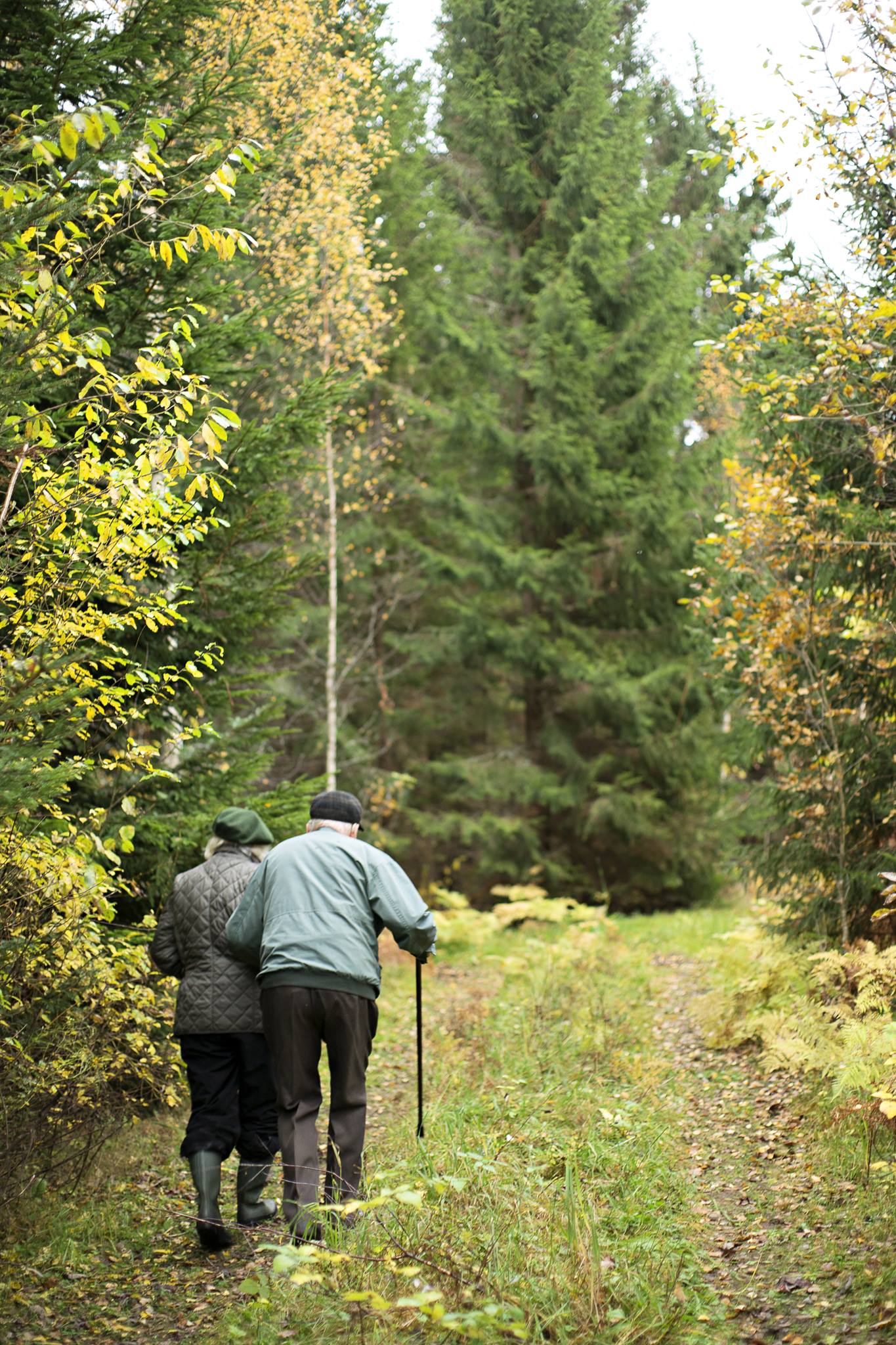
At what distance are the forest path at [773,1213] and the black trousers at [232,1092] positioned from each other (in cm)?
209

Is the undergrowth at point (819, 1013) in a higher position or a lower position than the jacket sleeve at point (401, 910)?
lower

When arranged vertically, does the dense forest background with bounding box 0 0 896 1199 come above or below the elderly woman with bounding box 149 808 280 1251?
above

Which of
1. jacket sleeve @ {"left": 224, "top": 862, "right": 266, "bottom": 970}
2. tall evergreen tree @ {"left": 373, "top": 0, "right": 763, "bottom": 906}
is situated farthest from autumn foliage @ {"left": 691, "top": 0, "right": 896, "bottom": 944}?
tall evergreen tree @ {"left": 373, "top": 0, "right": 763, "bottom": 906}

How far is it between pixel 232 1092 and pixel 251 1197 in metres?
0.48

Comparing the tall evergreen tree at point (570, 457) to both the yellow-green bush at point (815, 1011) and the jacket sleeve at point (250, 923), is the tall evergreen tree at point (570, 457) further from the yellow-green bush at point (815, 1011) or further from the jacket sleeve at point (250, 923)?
the jacket sleeve at point (250, 923)

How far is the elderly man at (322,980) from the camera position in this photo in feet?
15.4

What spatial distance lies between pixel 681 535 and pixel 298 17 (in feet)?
30.2

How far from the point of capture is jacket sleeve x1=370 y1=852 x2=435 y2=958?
487 centimetres

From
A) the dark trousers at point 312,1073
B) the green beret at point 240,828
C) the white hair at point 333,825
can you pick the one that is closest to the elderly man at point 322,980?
the dark trousers at point 312,1073

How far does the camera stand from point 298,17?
1140cm

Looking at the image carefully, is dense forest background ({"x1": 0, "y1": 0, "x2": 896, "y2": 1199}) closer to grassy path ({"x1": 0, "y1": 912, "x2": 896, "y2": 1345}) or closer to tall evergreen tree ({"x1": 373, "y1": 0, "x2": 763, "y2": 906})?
tall evergreen tree ({"x1": 373, "y1": 0, "x2": 763, "y2": 906})

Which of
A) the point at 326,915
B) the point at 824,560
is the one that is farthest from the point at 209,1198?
the point at 824,560

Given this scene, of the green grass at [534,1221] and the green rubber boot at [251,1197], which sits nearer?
the green grass at [534,1221]

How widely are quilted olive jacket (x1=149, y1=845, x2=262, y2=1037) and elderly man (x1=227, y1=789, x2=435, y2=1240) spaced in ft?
1.34
